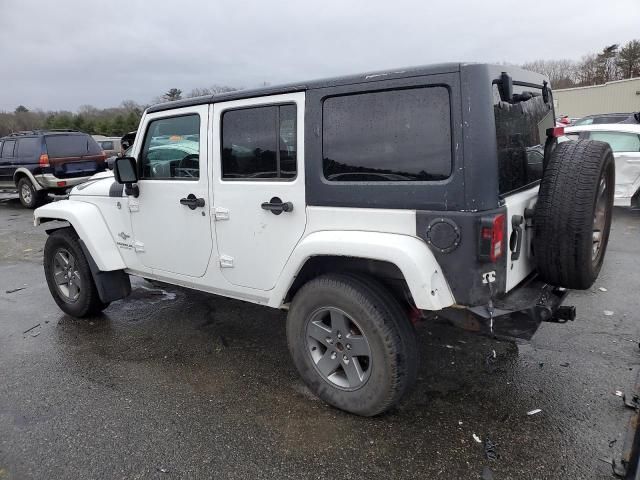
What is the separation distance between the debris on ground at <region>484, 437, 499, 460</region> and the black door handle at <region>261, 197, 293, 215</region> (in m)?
1.77

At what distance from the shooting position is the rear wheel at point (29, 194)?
1242cm

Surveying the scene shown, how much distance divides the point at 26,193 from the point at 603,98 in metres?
38.8

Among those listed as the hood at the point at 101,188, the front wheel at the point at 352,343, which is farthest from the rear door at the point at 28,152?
the front wheel at the point at 352,343

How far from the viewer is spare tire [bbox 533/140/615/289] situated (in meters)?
2.59

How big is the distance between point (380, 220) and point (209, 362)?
1971 mm

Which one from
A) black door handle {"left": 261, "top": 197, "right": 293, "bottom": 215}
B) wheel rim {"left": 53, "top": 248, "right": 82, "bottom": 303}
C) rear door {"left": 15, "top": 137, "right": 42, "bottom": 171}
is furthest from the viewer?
rear door {"left": 15, "top": 137, "right": 42, "bottom": 171}

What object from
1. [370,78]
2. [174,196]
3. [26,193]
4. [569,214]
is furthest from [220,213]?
[26,193]

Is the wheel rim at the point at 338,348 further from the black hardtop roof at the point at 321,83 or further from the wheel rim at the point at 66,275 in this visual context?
the wheel rim at the point at 66,275

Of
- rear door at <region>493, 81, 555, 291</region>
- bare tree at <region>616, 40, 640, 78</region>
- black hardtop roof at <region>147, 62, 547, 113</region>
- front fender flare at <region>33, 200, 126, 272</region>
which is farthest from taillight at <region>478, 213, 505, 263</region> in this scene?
bare tree at <region>616, 40, 640, 78</region>

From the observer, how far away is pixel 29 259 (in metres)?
7.48

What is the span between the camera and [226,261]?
3502 mm

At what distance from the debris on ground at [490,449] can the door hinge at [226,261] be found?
2.00 meters

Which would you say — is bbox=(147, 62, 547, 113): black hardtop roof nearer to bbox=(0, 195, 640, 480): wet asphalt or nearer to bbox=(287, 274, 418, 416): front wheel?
bbox=(287, 274, 418, 416): front wheel

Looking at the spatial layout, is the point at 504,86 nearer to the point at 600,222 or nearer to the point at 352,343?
the point at 600,222
